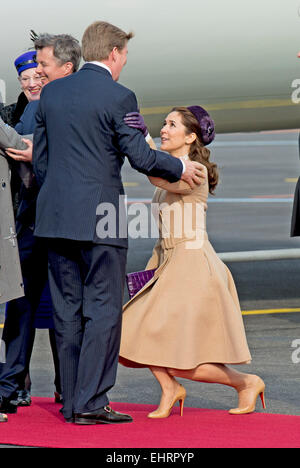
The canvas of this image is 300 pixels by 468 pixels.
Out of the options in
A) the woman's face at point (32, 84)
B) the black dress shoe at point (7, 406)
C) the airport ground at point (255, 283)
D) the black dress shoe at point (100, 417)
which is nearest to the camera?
the black dress shoe at point (100, 417)

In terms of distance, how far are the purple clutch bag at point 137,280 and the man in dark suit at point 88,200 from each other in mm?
308

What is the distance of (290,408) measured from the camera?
5.59 m

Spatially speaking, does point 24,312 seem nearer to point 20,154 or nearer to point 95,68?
point 20,154

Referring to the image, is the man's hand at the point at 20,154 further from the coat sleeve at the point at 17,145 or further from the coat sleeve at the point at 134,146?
the coat sleeve at the point at 134,146

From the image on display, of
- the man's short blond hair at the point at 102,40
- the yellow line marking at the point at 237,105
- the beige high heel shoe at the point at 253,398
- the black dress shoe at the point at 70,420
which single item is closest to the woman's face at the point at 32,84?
the man's short blond hair at the point at 102,40

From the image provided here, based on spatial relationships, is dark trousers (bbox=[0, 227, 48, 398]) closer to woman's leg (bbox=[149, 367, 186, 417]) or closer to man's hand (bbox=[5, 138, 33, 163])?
man's hand (bbox=[5, 138, 33, 163])

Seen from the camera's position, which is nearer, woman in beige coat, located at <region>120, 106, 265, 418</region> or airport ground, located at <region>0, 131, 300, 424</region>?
woman in beige coat, located at <region>120, 106, 265, 418</region>

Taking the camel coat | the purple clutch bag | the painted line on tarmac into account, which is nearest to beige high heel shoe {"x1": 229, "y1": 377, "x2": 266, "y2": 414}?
the camel coat

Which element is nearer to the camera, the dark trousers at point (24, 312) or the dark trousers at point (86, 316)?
the dark trousers at point (86, 316)

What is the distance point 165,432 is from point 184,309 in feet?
1.97

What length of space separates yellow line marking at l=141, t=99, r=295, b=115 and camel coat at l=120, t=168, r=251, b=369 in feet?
11.0

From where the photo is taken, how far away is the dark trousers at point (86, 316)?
15.9 ft

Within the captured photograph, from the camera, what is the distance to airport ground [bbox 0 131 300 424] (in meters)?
6.05

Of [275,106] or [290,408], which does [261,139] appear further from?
[290,408]
